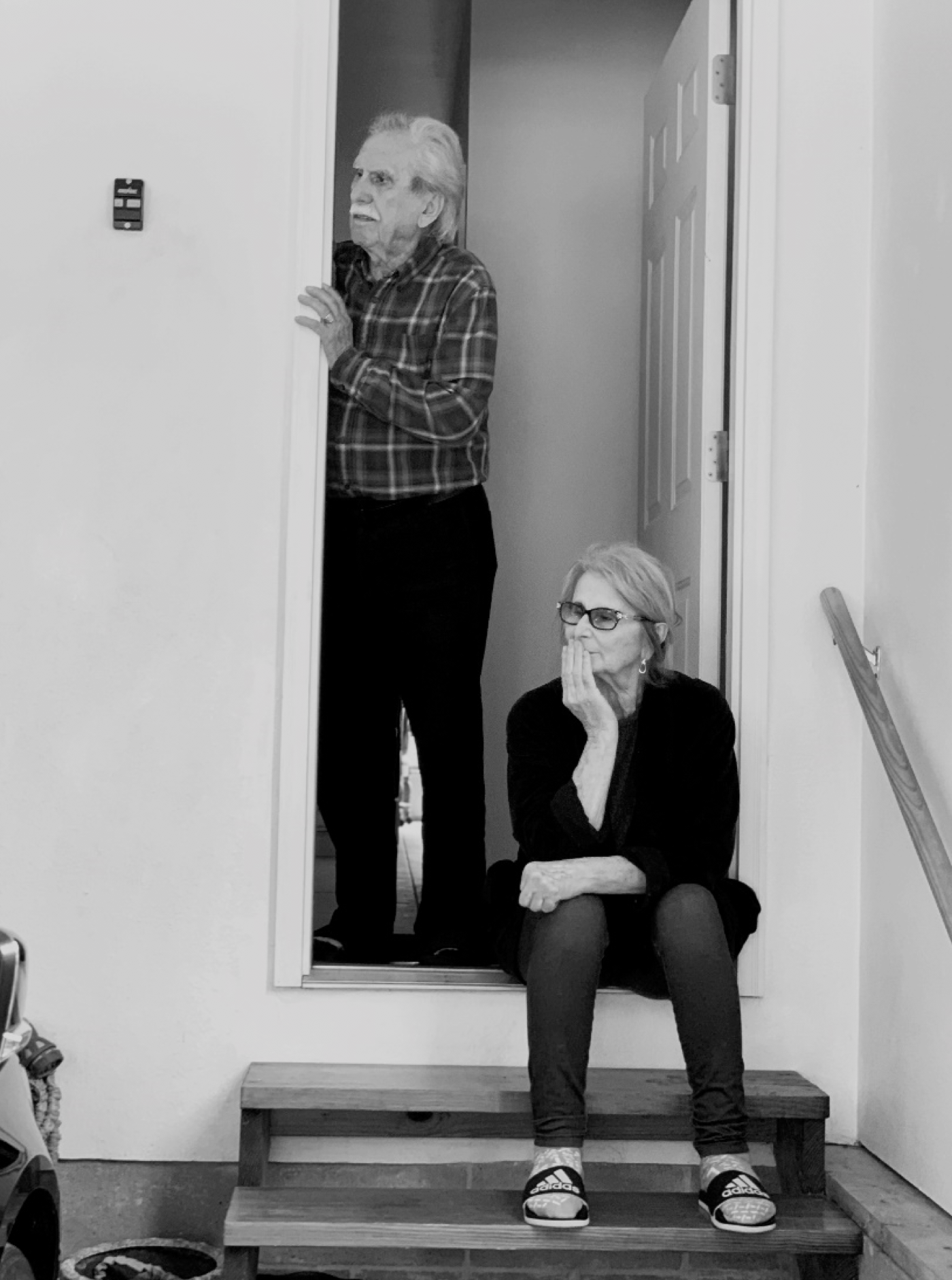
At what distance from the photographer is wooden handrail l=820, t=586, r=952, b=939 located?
2.06m

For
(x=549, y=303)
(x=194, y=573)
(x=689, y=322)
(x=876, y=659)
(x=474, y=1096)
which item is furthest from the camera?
(x=549, y=303)

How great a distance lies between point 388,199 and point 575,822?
4.15 feet

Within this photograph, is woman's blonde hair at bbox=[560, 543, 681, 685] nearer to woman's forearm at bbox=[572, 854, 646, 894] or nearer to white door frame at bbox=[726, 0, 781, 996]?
white door frame at bbox=[726, 0, 781, 996]

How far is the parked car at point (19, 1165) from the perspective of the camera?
4.03ft

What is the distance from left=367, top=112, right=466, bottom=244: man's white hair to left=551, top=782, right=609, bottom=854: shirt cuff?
3.76 feet

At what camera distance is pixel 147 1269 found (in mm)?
2322

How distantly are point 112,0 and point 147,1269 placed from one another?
2.17 meters

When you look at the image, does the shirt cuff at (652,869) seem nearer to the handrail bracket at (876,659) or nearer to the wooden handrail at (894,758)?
the wooden handrail at (894,758)

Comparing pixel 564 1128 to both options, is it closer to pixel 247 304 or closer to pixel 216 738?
pixel 216 738

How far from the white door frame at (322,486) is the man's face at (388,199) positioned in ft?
0.47

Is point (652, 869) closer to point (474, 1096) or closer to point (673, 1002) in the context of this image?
point (673, 1002)

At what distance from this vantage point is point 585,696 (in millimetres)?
2354

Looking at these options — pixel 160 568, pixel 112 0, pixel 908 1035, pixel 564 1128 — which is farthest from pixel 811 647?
pixel 112 0

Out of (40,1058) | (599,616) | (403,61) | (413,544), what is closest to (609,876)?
(599,616)
